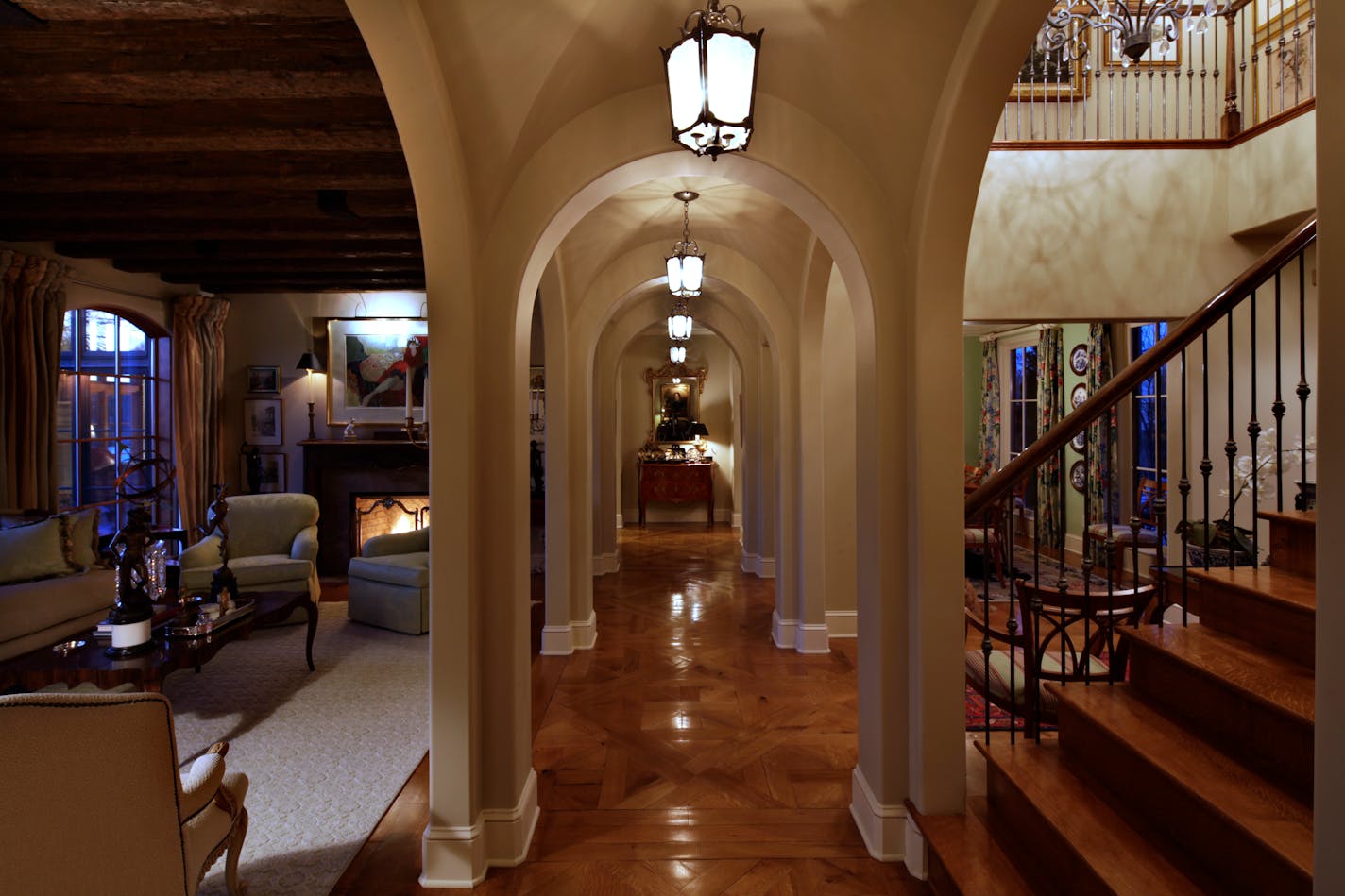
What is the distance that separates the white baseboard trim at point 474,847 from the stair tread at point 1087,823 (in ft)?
5.61

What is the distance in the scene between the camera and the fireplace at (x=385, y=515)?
26.5 ft

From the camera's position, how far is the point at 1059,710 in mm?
2523

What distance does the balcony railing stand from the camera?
4.97m

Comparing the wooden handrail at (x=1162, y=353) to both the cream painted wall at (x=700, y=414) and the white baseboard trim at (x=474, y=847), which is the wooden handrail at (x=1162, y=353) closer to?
the white baseboard trim at (x=474, y=847)

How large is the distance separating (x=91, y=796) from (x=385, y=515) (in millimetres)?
6820

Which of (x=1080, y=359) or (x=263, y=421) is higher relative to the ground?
(x=1080, y=359)

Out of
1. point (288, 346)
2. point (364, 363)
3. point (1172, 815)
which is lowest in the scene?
point (1172, 815)

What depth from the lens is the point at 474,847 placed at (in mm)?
→ 2574

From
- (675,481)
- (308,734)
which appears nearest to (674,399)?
(675,481)

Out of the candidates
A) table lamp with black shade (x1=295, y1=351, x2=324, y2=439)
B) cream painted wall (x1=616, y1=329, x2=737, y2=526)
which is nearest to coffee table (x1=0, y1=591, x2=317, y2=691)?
table lamp with black shade (x1=295, y1=351, x2=324, y2=439)

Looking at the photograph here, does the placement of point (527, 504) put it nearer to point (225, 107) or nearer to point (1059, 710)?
point (1059, 710)

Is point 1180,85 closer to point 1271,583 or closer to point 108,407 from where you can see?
point 1271,583

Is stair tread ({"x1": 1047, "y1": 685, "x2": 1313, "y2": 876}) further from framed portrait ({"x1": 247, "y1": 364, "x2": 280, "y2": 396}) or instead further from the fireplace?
framed portrait ({"x1": 247, "y1": 364, "x2": 280, "y2": 396})

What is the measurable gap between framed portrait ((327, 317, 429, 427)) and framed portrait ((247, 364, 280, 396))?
0.54m
